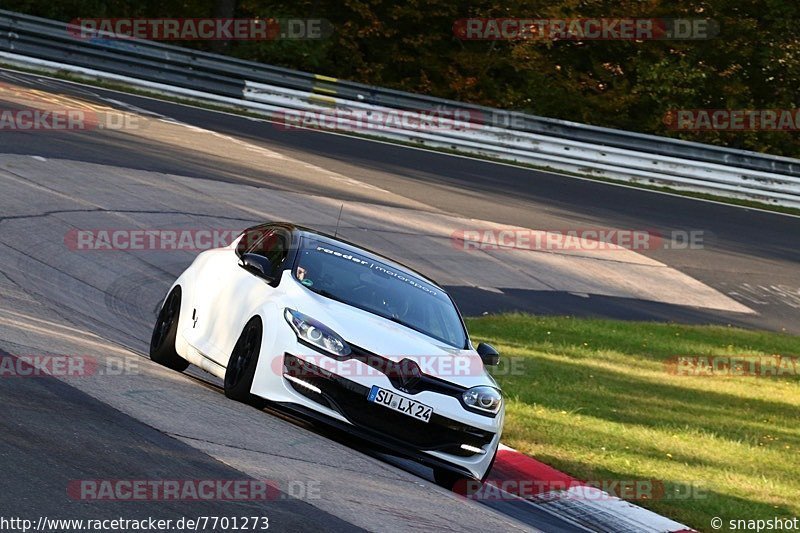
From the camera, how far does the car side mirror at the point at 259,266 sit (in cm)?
987

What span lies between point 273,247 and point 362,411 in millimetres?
2284

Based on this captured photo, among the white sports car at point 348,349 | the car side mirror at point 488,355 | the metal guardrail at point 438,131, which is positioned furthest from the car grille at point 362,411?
the metal guardrail at point 438,131

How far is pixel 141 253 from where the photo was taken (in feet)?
53.6

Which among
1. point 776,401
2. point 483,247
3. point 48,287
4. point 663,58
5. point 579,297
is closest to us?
point 48,287

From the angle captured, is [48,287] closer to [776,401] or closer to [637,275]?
[776,401]

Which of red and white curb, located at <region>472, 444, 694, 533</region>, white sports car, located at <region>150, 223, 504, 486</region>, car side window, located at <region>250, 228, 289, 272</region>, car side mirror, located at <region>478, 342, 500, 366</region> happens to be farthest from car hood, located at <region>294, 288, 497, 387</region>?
red and white curb, located at <region>472, 444, 694, 533</region>

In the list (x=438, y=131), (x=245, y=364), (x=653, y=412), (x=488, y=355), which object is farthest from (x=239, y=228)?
(x=438, y=131)

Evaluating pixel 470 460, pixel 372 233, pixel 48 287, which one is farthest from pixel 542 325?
pixel 470 460

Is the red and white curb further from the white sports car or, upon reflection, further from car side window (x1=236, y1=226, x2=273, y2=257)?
car side window (x1=236, y1=226, x2=273, y2=257)

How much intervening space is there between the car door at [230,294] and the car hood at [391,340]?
1.60 feet

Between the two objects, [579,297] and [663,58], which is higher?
[663,58]

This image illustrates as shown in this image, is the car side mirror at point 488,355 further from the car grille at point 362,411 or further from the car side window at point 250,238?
the car side window at point 250,238

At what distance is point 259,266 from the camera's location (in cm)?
988

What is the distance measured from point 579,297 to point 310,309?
1081 centimetres
